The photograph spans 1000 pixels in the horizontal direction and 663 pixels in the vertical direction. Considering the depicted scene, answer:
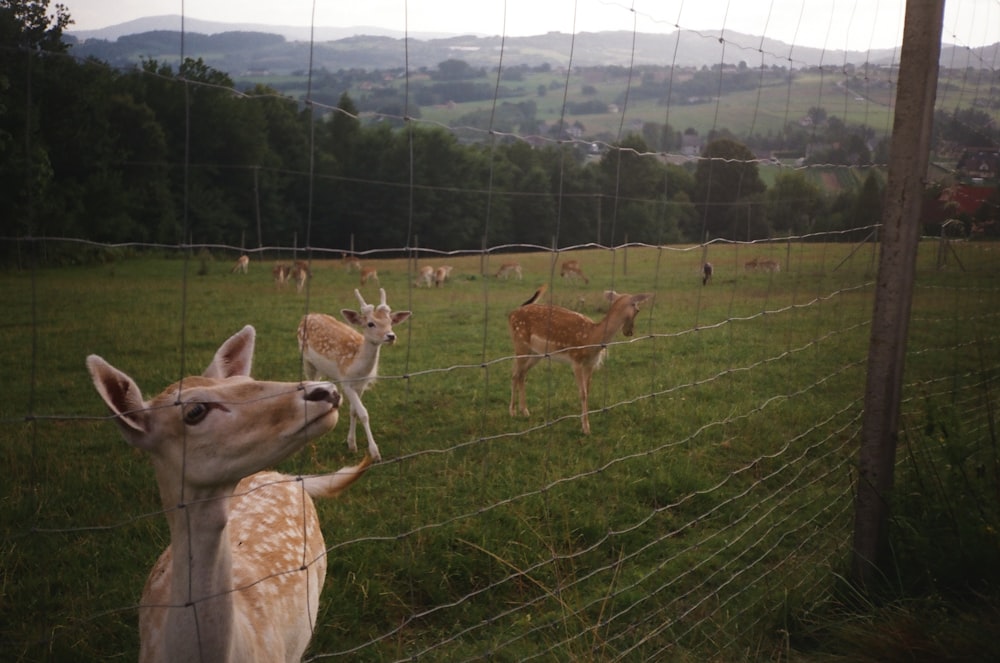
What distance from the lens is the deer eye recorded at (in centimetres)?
242

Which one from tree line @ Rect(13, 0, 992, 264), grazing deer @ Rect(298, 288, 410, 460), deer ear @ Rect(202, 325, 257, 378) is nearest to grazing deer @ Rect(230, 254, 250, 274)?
tree line @ Rect(13, 0, 992, 264)

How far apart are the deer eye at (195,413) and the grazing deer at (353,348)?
14.4ft

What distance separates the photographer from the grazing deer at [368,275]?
66.0ft

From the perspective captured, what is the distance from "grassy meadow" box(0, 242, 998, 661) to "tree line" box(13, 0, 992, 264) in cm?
68

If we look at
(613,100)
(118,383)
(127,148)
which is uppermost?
(613,100)

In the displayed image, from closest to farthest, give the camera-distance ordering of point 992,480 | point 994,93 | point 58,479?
1. point 992,480
2. point 58,479
3. point 994,93

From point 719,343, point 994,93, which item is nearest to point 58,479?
point 719,343

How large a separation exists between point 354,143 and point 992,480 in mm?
9417

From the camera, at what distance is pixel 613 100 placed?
10133mm

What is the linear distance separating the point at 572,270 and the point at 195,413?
19.3m

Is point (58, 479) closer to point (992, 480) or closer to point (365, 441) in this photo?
point (365, 441)

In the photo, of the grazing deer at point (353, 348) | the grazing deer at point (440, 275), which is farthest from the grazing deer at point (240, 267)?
the grazing deer at point (353, 348)

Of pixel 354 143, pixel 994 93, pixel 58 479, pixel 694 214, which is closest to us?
pixel 58 479

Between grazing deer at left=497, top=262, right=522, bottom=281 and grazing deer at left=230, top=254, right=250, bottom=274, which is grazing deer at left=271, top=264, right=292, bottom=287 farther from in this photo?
grazing deer at left=497, top=262, right=522, bottom=281
